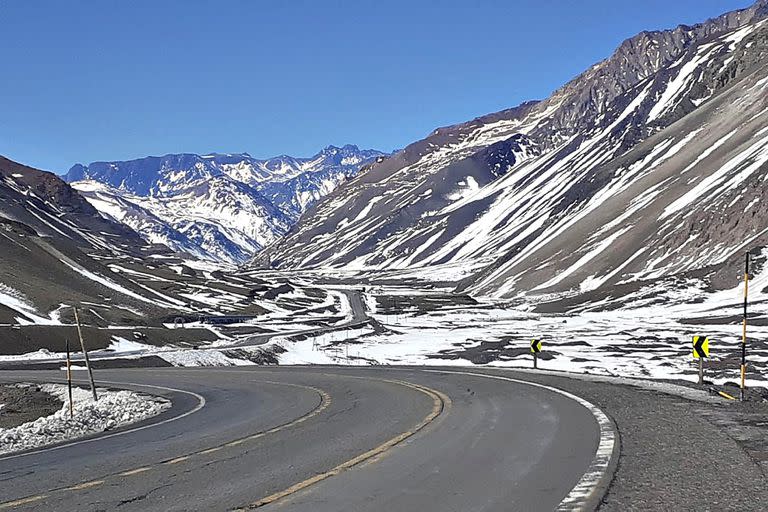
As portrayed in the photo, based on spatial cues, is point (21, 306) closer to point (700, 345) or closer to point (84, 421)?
point (84, 421)

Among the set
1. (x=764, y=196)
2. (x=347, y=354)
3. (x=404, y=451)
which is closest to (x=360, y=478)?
(x=404, y=451)

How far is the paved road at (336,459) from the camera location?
932 cm

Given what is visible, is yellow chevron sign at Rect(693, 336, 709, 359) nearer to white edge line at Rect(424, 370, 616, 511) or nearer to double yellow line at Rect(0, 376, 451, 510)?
white edge line at Rect(424, 370, 616, 511)

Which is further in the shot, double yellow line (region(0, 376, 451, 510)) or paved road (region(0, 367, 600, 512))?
double yellow line (region(0, 376, 451, 510))

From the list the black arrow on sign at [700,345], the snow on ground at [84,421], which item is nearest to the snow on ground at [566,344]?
the black arrow on sign at [700,345]

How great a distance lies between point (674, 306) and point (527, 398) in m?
109

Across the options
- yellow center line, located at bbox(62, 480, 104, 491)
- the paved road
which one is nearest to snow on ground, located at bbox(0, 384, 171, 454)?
the paved road

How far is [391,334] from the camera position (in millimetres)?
111875

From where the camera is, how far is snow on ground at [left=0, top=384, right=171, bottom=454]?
1806 cm

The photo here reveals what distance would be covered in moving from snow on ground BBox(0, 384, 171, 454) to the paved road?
1731mm

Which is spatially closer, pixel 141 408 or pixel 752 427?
pixel 752 427

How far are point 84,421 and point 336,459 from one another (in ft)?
37.1

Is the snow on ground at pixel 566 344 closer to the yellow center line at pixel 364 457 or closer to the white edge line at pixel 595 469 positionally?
the yellow center line at pixel 364 457

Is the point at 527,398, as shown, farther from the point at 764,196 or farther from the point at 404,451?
the point at 764,196
